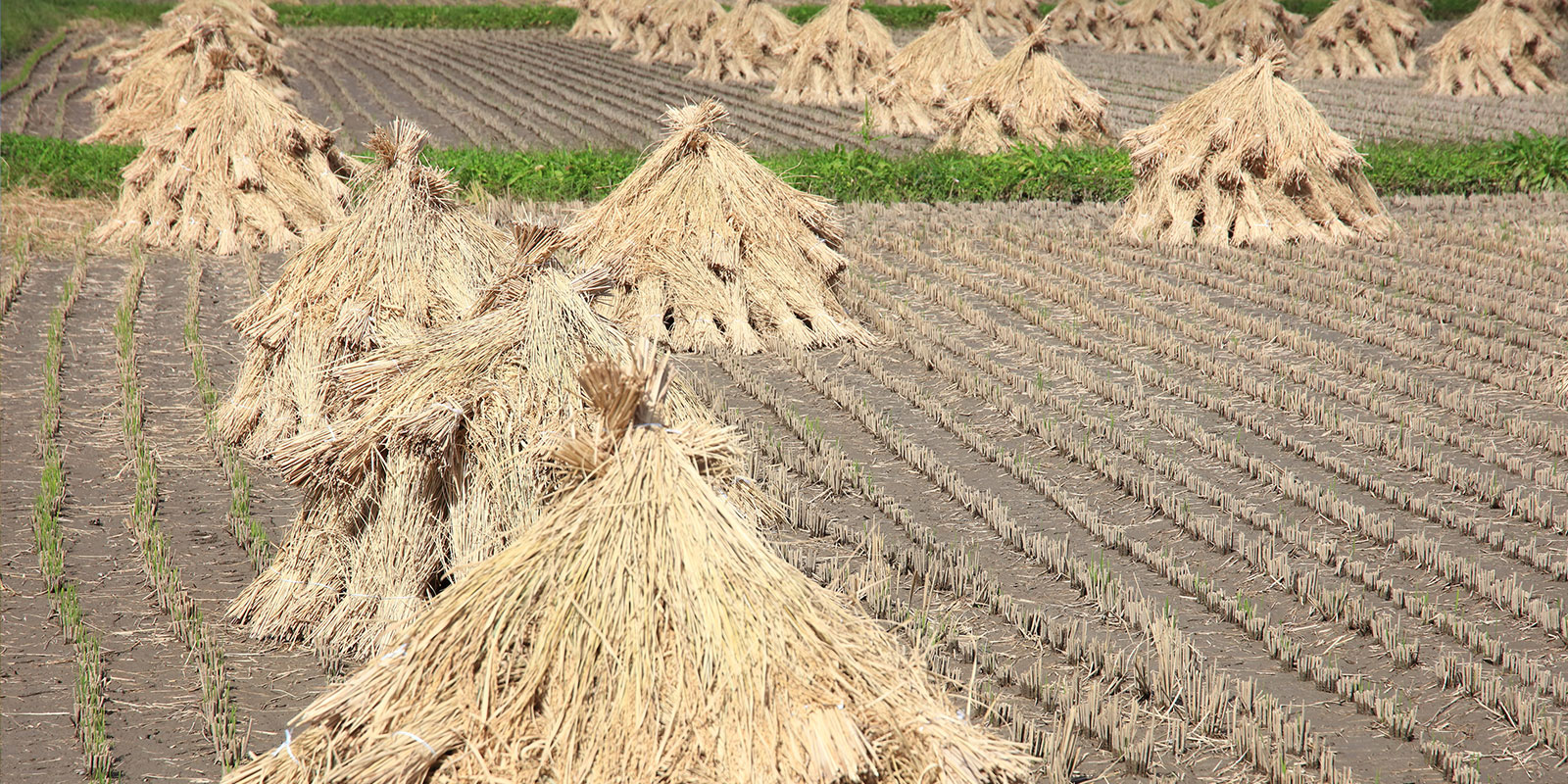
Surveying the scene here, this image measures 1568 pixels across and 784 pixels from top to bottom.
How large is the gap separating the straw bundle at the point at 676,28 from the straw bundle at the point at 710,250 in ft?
59.3

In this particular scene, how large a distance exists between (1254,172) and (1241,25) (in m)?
16.3

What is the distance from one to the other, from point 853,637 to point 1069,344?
6.43 m

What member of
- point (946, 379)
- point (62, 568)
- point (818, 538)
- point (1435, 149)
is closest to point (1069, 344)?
point (946, 379)

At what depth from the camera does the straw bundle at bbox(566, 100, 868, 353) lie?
30.5 ft

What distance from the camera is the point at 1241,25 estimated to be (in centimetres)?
2692

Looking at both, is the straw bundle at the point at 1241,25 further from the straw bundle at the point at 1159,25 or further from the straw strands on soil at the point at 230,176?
the straw strands on soil at the point at 230,176

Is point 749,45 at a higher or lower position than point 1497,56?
lower

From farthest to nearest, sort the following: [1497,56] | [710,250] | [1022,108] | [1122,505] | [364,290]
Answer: [1497,56], [1022,108], [710,250], [364,290], [1122,505]

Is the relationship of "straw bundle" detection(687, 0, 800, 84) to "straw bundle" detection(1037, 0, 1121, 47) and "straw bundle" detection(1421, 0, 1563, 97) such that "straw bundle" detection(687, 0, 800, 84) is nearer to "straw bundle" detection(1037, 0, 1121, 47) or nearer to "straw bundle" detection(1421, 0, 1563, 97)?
"straw bundle" detection(1037, 0, 1121, 47)

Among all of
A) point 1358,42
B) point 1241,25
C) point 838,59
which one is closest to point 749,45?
point 838,59

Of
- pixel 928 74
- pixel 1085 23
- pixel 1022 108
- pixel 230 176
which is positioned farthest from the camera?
pixel 1085 23

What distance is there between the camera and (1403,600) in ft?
17.5

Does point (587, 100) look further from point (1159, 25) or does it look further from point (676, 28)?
point (1159, 25)

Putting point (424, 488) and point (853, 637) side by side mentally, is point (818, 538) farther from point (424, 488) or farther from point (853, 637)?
point (853, 637)
